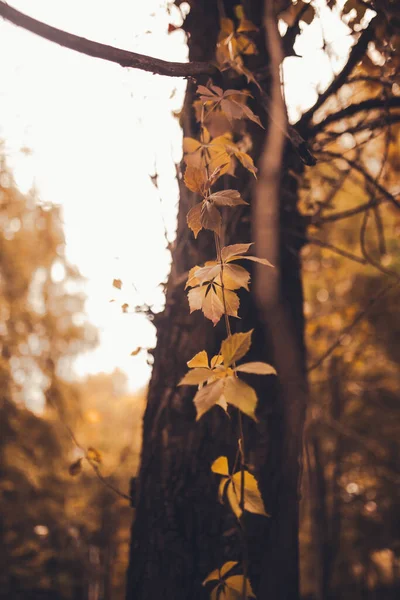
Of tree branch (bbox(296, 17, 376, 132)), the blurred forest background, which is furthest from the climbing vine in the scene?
the blurred forest background

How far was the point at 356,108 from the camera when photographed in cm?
174

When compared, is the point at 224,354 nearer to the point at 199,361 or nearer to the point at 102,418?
the point at 199,361

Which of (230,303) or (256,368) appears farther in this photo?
(230,303)

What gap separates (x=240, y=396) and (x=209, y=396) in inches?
2.2

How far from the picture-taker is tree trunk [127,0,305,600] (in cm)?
142

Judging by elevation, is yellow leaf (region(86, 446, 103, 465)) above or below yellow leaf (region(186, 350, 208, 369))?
below

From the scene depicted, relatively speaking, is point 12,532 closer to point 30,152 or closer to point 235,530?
point 30,152

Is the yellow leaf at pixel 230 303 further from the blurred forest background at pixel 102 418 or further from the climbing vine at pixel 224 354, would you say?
the blurred forest background at pixel 102 418

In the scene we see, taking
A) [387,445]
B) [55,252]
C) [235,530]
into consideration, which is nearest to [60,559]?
[55,252]

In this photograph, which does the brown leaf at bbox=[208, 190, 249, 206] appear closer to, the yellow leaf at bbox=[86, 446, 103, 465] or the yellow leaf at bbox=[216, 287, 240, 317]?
the yellow leaf at bbox=[216, 287, 240, 317]

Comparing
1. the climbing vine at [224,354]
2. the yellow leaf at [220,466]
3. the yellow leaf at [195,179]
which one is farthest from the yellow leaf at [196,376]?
the yellow leaf at [195,179]

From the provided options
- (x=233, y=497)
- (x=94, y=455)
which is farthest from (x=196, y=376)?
(x=94, y=455)

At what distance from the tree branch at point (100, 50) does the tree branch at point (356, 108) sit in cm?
63

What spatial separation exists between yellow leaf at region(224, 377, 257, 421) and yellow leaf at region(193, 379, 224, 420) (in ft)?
0.04
